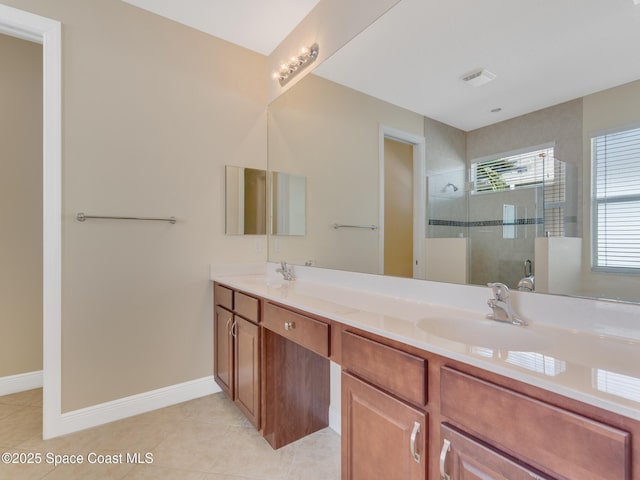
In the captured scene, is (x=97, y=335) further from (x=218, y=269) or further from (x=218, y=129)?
(x=218, y=129)

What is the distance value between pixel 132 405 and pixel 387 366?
5.98 ft

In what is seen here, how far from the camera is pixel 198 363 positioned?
2232 mm

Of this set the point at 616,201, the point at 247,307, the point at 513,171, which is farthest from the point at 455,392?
the point at 247,307

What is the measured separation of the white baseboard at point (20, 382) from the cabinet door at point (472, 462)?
2.86 metres

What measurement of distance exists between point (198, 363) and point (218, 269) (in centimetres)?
68

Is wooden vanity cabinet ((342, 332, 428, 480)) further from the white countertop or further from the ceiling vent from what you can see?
the ceiling vent

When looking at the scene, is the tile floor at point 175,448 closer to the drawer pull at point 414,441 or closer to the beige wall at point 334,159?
the drawer pull at point 414,441

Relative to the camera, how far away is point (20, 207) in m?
2.28

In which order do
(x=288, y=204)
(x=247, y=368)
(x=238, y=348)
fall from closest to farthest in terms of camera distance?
(x=247, y=368), (x=238, y=348), (x=288, y=204)

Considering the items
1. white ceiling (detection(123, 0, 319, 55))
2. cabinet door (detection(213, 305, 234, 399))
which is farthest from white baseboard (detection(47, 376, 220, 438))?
white ceiling (detection(123, 0, 319, 55))

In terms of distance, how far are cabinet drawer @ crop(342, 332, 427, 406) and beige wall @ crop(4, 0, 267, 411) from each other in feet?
4.89

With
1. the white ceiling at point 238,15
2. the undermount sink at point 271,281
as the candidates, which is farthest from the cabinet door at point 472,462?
the white ceiling at point 238,15

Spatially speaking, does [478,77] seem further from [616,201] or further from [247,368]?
[247,368]

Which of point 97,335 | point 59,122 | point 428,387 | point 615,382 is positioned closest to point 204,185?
point 59,122
